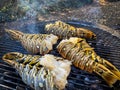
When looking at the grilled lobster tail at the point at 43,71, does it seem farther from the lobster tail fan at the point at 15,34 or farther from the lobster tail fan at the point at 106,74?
the lobster tail fan at the point at 15,34

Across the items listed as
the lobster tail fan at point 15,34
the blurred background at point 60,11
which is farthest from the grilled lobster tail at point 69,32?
the blurred background at point 60,11

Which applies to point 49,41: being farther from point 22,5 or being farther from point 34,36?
point 22,5

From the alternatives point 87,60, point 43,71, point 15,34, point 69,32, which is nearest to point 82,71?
point 87,60

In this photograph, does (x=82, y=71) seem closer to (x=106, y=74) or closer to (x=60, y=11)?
(x=106, y=74)

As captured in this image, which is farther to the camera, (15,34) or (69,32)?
(69,32)

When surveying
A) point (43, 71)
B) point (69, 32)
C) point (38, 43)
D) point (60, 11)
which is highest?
point (60, 11)

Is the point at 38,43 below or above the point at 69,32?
below

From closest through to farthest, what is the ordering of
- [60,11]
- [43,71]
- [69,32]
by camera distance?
[43,71] → [69,32] → [60,11]
